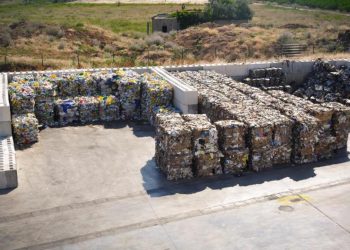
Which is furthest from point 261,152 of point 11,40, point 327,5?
point 327,5

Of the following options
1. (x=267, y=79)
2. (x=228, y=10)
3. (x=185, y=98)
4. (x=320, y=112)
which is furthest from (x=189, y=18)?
(x=320, y=112)

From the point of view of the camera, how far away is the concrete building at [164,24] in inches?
2146

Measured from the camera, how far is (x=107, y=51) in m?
40.9

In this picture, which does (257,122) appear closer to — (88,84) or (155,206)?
(155,206)

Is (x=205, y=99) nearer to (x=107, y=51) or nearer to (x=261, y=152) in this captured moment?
(x=261, y=152)

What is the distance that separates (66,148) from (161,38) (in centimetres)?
2859

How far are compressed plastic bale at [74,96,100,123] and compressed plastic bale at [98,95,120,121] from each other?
19 centimetres

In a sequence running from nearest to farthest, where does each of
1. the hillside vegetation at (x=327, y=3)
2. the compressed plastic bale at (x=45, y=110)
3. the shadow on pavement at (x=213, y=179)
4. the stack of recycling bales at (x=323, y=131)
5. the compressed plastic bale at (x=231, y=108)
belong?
the shadow on pavement at (x=213, y=179) < the compressed plastic bale at (x=231, y=108) < the stack of recycling bales at (x=323, y=131) < the compressed plastic bale at (x=45, y=110) < the hillside vegetation at (x=327, y=3)

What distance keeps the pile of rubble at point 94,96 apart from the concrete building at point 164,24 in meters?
34.6

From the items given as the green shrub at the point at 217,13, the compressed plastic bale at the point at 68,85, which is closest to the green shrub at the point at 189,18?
the green shrub at the point at 217,13

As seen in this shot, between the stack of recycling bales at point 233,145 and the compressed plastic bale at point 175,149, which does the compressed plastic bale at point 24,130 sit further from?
the stack of recycling bales at point 233,145

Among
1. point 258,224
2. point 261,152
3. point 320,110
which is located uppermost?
point 320,110

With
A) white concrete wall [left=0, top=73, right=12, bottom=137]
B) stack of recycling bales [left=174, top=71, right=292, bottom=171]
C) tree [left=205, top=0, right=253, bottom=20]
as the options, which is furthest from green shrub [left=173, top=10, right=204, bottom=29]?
white concrete wall [left=0, top=73, right=12, bottom=137]

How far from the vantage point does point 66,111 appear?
19750 mm
